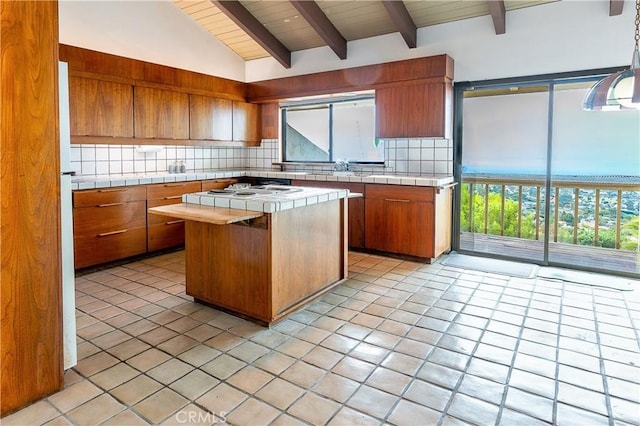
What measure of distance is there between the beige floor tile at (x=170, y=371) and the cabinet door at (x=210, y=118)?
344 centimetres

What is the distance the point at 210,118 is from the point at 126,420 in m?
4.18

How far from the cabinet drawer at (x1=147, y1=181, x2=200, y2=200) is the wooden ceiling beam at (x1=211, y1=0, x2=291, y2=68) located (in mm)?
1940

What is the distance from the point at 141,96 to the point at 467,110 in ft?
11.9

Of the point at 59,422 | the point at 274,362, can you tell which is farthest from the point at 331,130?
the point at 59,422

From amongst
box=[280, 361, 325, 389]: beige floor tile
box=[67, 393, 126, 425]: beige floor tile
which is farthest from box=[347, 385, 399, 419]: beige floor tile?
box=[67, 393, 126, 425]: beige floor tile

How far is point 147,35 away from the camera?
4.92 m

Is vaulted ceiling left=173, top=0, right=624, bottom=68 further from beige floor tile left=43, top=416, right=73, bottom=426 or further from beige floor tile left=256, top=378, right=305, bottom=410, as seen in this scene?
beige floor tile left=43, top=416, right=73, bottom=426

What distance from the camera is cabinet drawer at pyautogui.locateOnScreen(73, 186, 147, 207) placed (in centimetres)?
387

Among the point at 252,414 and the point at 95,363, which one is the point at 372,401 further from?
the point at 95,363

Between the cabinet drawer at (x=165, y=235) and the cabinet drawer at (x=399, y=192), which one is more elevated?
the cabinet drawer at (x=399, y=192)

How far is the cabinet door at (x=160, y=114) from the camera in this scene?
15.0 feet

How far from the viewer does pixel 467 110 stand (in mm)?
4750

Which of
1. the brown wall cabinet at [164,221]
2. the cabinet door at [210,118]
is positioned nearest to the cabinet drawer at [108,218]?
the brown wall cabinet at [164,221]

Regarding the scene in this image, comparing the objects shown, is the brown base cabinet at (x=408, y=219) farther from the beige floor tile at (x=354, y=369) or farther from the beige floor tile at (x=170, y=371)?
the beige floor tile at (x=170, y=371)
